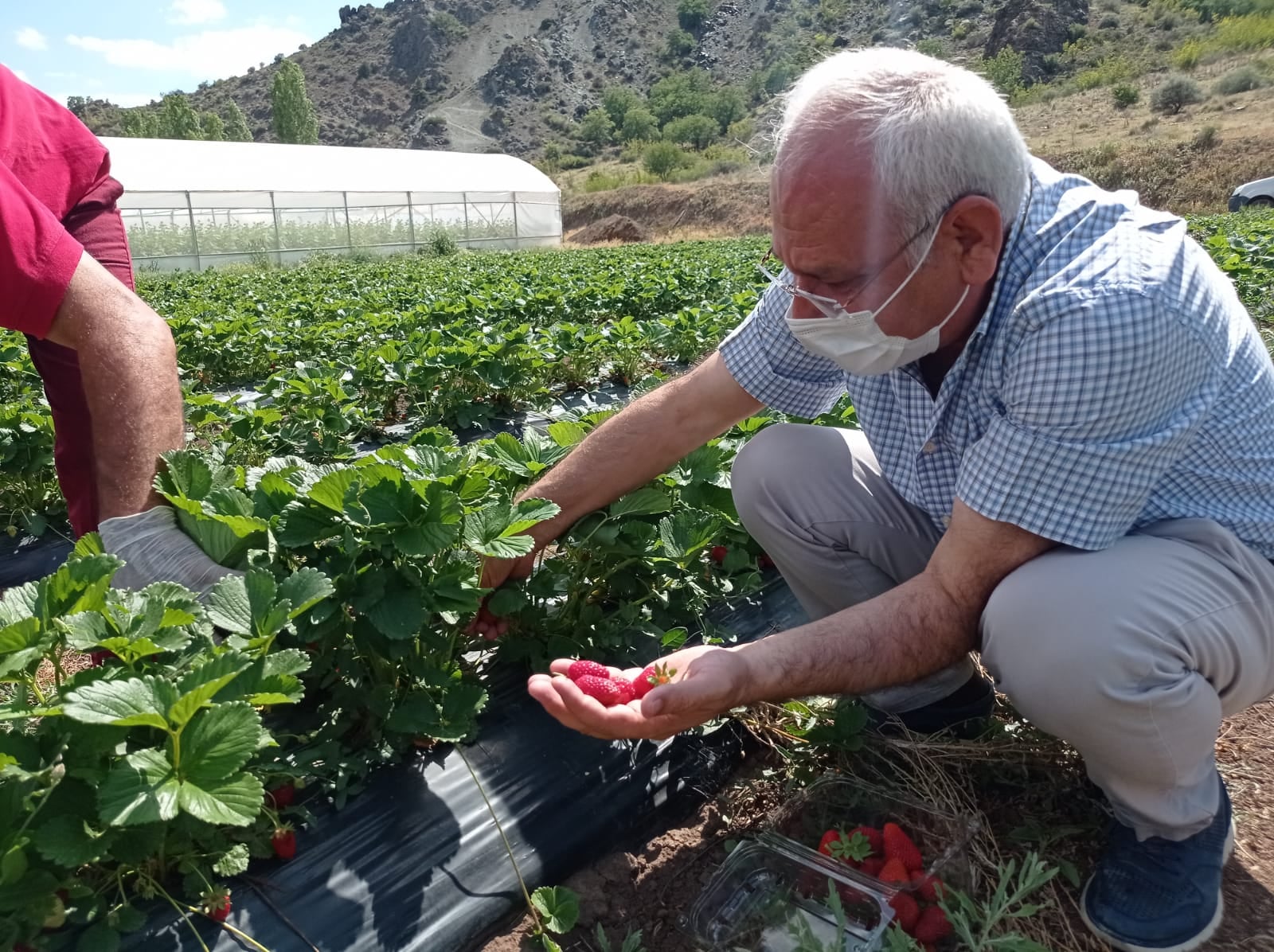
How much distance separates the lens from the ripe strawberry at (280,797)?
69.8 inches

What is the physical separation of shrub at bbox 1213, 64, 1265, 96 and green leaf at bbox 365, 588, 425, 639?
42.4m

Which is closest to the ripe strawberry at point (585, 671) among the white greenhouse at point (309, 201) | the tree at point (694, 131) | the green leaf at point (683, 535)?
the green leaf at point (683, 535)

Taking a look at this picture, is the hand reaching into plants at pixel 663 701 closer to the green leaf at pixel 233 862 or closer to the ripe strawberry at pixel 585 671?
the ripe strawberry at pixel 585 671

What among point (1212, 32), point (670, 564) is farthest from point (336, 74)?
point (670, 564)

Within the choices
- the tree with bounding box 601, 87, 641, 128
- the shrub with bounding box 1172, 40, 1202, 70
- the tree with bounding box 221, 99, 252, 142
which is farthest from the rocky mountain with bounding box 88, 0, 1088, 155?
the shrub with bounding box 1172, 40, 1202, 70

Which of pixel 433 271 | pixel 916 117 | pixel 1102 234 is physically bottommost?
pixel 433 271

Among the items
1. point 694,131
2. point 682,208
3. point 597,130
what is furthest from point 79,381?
point 597,130

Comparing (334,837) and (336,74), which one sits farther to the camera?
(336,74)

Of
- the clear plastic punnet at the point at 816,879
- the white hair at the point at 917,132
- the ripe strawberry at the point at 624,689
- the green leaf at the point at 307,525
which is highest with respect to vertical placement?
the white hair at the point at 917,132

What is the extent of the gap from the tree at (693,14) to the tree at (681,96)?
1060 cm

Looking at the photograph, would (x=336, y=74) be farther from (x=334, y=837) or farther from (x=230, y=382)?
(x=334, y=837)

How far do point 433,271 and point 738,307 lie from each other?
30.1 ft

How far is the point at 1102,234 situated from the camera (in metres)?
1.66

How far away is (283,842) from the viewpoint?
1.68 metres
